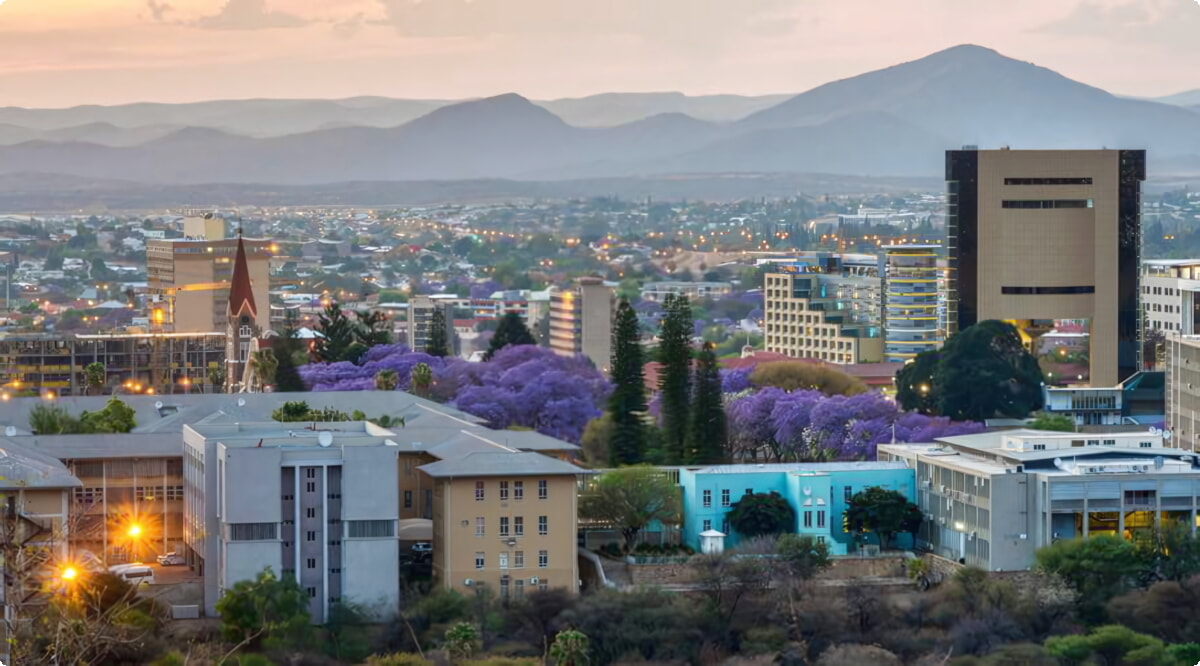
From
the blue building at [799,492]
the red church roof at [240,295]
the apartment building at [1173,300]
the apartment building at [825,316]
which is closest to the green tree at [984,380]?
the blue building at [799,492]

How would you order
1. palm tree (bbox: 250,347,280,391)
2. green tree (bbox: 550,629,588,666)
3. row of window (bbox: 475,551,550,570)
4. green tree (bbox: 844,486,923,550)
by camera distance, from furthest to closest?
palm tree (bbox: 250,347,280,391)
green tree (bbox: 844,486,923,550)
row of window (bbox: 475,551,550,570)
green tree (bbox: 550,629,588,666)

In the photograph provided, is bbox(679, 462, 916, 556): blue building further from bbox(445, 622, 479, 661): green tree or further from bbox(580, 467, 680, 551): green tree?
bbox(445, 622, 479, 661): green tree

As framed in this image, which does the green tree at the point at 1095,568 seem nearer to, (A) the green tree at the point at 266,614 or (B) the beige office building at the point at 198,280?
(A) the green tree at the point at 266,614

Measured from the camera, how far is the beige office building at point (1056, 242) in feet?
209

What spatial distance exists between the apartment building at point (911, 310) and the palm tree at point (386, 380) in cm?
2581

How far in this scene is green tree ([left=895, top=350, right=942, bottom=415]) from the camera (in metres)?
54.1

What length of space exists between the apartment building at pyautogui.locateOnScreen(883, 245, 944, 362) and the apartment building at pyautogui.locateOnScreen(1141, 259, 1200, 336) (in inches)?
246

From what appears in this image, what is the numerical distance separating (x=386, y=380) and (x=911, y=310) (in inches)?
1144

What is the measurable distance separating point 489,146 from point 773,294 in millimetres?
92751

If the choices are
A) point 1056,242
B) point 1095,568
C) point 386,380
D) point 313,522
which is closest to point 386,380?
point 386,380

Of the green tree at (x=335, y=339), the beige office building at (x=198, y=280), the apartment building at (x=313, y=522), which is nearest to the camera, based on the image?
the apartment building at (x=313, y=522)

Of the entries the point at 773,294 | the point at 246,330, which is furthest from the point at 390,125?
the point at 246,330

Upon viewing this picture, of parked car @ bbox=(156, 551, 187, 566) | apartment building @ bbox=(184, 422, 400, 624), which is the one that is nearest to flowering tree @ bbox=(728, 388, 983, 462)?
parked car @ bbox=(156, 551, 187, 566)

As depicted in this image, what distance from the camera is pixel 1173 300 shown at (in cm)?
8356
